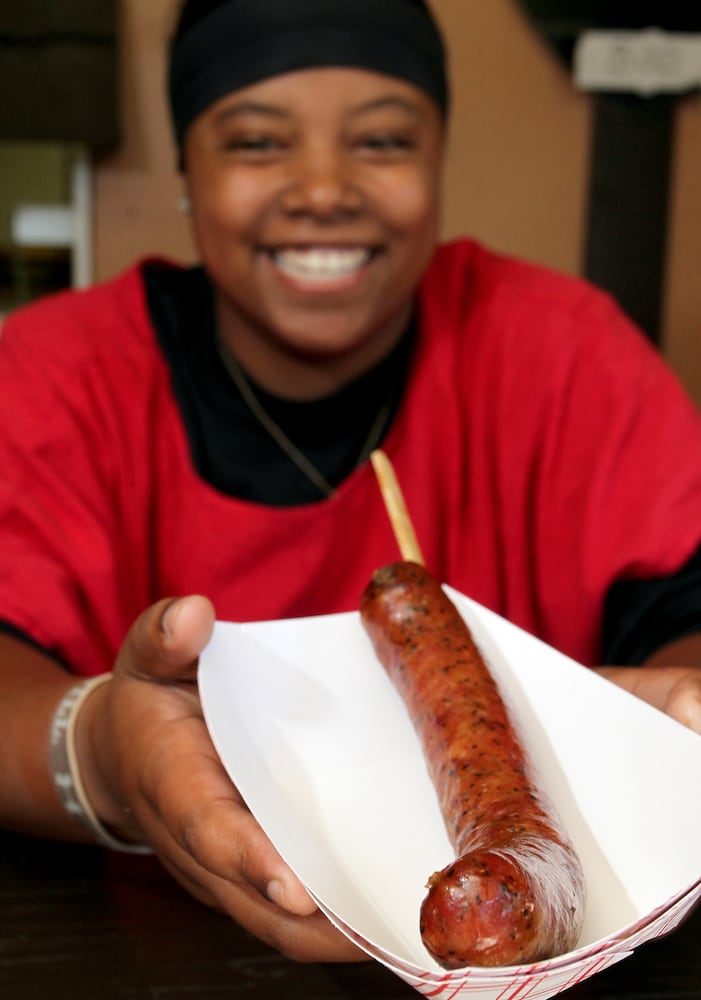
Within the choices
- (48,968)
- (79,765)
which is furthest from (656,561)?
(48,968)

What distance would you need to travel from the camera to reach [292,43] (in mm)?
1358

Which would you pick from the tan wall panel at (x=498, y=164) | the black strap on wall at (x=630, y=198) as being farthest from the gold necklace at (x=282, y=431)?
the black strap on wall at (x=630, y=198)

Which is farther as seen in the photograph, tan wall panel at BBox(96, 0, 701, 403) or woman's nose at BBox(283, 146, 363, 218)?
tan wall panel at BBox(96, 0, 701, 403)

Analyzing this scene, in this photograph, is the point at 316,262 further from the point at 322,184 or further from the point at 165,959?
the point at 165,959

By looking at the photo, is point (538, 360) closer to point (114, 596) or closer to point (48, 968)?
point (114, 596)

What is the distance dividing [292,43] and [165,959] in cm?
109

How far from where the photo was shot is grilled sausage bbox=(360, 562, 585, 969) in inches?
23.3

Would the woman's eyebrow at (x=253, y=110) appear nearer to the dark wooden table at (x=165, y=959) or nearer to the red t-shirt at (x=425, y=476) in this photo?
the red t-shirt at (x=425, y=476)

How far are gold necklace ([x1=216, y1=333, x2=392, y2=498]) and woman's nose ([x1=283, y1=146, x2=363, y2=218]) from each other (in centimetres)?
28

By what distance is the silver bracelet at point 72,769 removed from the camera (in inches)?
38.0

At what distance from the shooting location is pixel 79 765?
0.98 metres

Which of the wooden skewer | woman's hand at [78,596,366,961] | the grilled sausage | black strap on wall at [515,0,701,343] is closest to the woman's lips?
the wooden skewer

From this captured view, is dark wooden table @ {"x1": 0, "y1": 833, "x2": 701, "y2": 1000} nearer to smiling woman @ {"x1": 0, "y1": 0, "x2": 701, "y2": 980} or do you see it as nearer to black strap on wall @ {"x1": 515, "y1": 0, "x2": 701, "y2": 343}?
smiling woman @ {"x1": 0, "y1": 0, "x2": 701, "y2": 980}

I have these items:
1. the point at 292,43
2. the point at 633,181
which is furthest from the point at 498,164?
the point at 292,43
